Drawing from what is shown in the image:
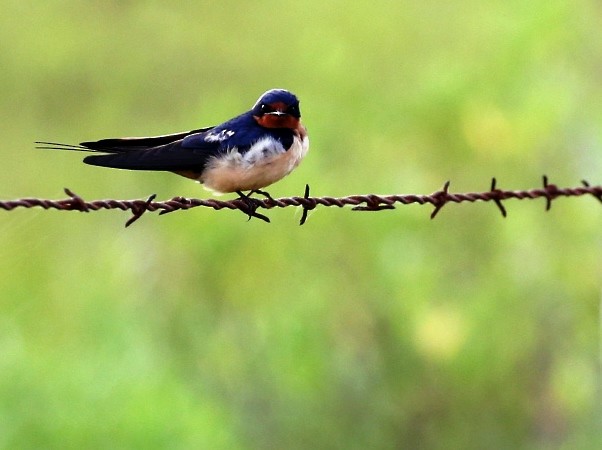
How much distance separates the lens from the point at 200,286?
1586 cm

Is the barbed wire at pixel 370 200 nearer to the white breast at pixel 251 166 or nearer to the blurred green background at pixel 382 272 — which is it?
the white breast at pixel 251 166

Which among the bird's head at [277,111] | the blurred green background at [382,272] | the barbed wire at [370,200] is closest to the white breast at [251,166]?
the bird's head at [277,111]

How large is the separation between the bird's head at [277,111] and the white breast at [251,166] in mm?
175

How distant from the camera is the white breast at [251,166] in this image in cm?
530

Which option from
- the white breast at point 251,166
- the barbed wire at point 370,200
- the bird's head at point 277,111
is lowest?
the barbed wire at point 370,200

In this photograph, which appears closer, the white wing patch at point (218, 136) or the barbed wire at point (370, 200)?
the barbed wire at point (370, 200)

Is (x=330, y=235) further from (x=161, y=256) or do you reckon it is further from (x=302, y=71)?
(x=302, y=71)

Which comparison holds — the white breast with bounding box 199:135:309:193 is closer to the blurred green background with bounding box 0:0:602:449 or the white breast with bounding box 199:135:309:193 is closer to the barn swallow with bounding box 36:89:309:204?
the barn swallow with bounding box 36:89:309:204

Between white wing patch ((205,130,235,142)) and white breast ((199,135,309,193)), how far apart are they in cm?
8

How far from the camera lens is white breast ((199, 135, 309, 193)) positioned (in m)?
5.30

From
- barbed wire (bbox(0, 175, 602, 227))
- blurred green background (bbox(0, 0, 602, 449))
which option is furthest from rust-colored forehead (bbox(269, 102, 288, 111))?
blurred green background (bbox(0, 0, 602, 449))

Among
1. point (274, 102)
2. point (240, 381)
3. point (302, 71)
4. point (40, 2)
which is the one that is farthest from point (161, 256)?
point (274, 102)

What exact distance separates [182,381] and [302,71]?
21.9ft

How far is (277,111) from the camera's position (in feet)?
18.2
